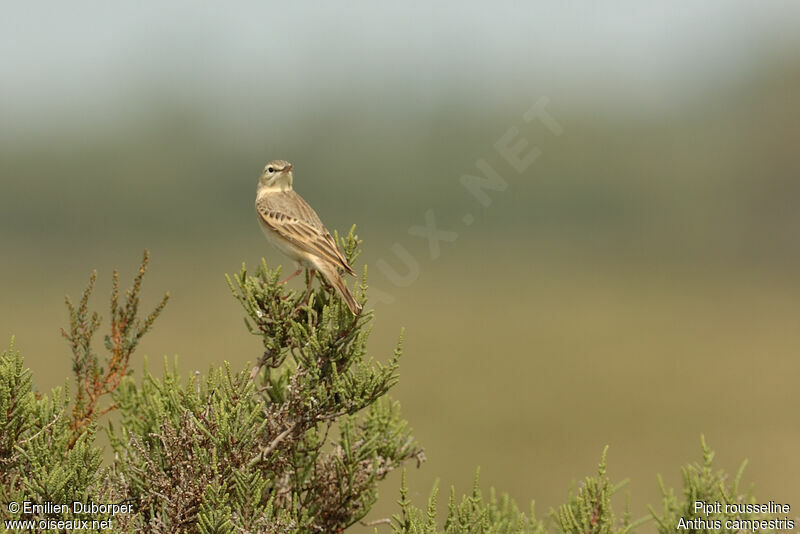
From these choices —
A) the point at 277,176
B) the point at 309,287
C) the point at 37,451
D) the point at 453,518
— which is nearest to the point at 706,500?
the point at 453,518

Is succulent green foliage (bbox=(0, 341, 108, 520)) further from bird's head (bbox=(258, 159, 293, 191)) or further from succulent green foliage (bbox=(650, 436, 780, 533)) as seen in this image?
bird's head (bbox=(258, 159, 293, 191))

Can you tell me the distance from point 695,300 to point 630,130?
28225mm

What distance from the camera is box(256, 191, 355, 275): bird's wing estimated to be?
21.3ft

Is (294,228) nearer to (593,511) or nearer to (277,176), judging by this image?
(277,176)

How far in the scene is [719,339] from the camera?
143 feet

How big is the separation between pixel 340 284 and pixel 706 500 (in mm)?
2697

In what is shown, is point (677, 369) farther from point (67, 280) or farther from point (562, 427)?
point (67, 280)

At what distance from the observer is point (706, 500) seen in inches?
205

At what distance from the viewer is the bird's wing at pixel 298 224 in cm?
648

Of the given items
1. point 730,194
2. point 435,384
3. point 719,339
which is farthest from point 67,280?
point 730,194

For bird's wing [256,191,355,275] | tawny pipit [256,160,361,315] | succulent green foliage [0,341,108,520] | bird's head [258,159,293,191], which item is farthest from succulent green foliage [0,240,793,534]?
bird's head [258,159,293,191]

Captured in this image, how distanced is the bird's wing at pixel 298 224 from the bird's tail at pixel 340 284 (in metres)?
0.07

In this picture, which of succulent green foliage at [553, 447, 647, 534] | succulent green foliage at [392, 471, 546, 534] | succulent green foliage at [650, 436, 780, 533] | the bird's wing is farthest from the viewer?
the bird's wing

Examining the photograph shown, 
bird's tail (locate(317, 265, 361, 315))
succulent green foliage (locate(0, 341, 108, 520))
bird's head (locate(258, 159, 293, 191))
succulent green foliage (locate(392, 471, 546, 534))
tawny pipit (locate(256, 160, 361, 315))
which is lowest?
succulent green foliage (locate(392, 471, 546, 534))
